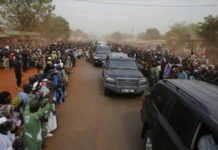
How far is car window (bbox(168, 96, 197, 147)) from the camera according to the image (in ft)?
13.6

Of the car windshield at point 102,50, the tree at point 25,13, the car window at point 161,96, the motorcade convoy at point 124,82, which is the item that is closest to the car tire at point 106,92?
the motorcade convoy at point 124,82

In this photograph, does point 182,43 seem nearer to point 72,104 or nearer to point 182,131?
point 72,104

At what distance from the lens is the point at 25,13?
3700 cm

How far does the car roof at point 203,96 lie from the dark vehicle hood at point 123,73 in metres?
6.65

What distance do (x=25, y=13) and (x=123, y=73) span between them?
2748 centimetres

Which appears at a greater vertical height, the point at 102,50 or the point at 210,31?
the point at 210,31

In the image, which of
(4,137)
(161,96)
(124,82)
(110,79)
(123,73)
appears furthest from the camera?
(123,73)

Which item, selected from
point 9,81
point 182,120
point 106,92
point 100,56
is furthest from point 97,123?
point 100,56

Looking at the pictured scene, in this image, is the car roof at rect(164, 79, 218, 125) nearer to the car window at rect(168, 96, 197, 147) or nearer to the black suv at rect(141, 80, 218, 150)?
the black suv at rect(141, 80, 218, 150)

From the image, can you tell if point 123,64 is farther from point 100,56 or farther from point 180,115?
point 100,56

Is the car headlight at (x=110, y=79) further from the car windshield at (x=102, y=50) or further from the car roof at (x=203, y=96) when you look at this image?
the car windshield at (x=102, y=50)

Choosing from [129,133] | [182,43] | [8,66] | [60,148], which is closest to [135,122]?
[129,133]

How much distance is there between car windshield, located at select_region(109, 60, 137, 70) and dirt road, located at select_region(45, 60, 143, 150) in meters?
1.49

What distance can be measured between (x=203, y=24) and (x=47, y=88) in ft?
111
